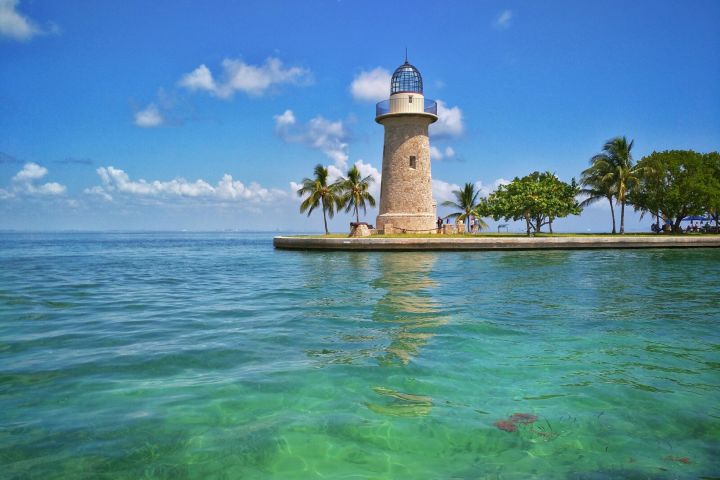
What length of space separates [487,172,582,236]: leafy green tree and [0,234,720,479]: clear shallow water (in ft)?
99.4

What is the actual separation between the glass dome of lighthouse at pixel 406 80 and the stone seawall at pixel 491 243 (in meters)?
Result: 14.6

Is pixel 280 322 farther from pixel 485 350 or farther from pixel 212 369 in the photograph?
pixel 485 350

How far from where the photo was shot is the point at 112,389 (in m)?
5.66

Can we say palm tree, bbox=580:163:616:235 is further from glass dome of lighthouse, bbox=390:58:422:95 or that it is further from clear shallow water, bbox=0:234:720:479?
clear shallow water, bbox=0:234:720:479

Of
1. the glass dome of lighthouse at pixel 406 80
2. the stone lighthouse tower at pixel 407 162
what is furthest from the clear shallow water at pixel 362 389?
the glass dome of lighthouse at pixel 406 80

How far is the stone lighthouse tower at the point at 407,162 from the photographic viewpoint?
40.0m

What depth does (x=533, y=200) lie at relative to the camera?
41125 mm

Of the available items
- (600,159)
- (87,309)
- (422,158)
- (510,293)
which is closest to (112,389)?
(87,309)

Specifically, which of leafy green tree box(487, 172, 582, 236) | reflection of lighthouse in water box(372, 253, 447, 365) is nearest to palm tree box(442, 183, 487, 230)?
leafy green tree box(487, 172, 582, 236)

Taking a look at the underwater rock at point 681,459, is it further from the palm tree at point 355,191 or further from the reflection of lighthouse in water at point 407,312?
the palm tree at point 355,191

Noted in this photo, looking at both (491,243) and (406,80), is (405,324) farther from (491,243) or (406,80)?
(406,80)

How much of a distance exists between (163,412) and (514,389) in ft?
12.7

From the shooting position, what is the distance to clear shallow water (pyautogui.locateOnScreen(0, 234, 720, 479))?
405 centimetres

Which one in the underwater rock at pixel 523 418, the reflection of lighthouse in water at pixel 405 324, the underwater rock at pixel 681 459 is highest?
the reflection of lighthouse in water at pixel 405 324
